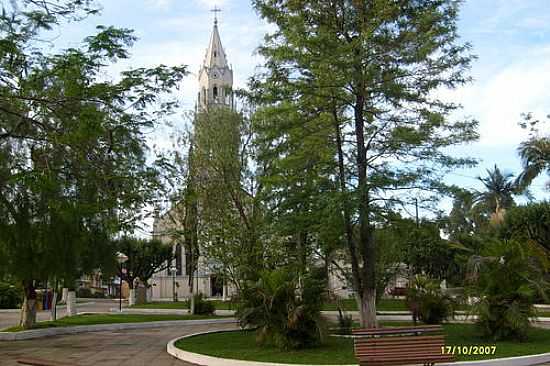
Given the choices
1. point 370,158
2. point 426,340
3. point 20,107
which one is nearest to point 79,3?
point 20,107

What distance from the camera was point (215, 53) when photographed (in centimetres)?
6053

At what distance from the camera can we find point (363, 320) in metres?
16.7

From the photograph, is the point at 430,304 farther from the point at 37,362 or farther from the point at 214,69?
the point at 214,69

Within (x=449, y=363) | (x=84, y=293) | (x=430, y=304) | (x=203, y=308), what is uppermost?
(x=84, y=293)

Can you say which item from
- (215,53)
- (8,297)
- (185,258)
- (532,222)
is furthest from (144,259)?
(532,222)

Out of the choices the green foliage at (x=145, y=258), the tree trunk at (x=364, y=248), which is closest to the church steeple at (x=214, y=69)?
the green foliage at (x=145, y=258)

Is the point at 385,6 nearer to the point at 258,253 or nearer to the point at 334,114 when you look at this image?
the point at 334,114

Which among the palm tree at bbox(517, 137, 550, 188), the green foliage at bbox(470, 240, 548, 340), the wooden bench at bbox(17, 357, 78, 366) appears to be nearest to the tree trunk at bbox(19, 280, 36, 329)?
the wooden bench at bbox(17, 357, 78, 366)

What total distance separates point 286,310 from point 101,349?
552cm

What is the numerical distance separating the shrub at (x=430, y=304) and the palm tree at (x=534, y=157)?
743 inches

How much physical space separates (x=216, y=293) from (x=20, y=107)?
44.8 metres

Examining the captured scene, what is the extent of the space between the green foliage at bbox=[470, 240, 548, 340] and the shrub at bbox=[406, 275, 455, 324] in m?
4.80

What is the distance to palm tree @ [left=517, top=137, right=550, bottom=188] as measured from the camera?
3616 centimetres

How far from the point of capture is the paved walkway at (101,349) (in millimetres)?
13984
